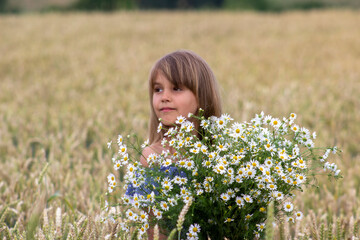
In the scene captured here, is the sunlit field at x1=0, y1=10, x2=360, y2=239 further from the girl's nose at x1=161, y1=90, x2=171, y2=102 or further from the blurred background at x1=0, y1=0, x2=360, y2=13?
the blurred background at x1=0, y1=0, x2=360, y2=13

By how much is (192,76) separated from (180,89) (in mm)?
84

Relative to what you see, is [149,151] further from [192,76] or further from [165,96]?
[192,76]

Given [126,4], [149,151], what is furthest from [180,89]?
[126,4]

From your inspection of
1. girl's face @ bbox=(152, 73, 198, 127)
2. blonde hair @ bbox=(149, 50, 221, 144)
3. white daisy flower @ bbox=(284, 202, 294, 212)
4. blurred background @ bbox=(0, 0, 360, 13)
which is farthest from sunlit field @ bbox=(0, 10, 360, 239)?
blurred background @ bbox=(0, 0, 360, 13)

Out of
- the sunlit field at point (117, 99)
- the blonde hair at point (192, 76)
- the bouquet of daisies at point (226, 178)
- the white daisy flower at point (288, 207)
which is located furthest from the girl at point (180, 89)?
the white daisy flower at point (288, 207)

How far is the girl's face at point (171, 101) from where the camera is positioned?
6.88 ft

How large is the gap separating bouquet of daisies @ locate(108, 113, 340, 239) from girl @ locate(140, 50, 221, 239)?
11.8 inches

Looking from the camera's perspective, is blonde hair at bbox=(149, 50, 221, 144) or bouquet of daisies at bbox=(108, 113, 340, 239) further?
blonde hair at bbox=(149, 50, 221, 144)

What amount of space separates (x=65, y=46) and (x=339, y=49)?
786cm

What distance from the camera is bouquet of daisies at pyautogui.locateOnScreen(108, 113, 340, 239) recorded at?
1.67 metres

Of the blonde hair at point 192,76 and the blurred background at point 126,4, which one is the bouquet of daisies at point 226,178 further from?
the blurred background at point 126,4

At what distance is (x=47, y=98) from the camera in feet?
23.2

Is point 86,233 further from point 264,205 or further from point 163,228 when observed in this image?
point 264,205

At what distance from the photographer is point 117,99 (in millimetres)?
6641
